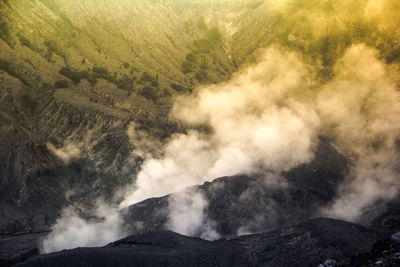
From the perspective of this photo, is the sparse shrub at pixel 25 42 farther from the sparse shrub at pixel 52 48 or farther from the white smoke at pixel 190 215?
the white smoke at pixel 190 215

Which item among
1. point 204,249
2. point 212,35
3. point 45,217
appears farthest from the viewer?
point 212,35

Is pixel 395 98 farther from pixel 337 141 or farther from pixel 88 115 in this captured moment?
pixel 88 115

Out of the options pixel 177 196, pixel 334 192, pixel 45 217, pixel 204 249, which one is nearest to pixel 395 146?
pixel 334 192

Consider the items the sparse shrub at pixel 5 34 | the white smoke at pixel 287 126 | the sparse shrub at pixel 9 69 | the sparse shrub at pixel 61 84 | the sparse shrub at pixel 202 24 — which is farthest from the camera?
the sparse shrub at pixel 202 24

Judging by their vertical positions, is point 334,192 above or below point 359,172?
below

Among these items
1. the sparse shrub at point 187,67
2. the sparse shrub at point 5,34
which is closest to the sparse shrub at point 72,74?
the sparse shrub at point 5,34

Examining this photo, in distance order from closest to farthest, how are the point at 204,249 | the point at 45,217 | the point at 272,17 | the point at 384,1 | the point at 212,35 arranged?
1. the point at 204,249
2. the point at 45,217
3. the point at 384,1
4. the point at 272,17
5. the point at 212,35
